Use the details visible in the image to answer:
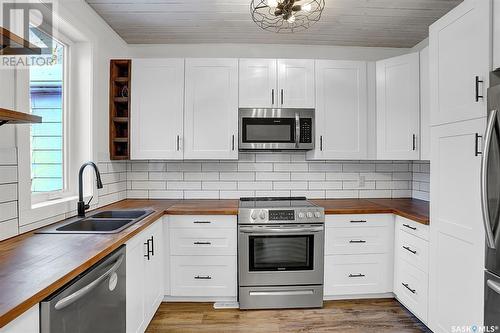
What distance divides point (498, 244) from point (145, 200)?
112 inches

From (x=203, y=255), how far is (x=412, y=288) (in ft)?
5.67

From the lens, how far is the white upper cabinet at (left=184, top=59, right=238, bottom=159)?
9.04 ft

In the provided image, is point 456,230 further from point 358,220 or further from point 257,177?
point 257,177

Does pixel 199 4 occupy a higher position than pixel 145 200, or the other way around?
pixel 199 4

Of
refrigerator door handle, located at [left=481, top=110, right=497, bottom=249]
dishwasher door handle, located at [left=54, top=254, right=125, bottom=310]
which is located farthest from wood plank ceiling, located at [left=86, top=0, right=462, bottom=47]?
dishwasher door handle, located at [left=54, top=254, right=125, bottom=310]

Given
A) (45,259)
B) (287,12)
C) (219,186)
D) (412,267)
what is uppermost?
(287,12)

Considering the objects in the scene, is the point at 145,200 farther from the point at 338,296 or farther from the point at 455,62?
the point at 455,62

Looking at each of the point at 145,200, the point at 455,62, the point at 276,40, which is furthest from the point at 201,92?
the point at 455,62

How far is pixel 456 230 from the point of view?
1.75 m

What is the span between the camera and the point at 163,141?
277 cm

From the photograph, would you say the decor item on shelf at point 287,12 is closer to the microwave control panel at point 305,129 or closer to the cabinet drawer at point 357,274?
the microwave control panel at point 305,129

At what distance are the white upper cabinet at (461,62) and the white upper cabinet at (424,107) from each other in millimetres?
590

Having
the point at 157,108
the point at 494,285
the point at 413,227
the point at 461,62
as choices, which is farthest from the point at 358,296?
the point at 157,108

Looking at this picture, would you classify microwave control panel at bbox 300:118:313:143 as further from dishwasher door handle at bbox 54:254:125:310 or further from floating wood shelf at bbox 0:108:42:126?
floating wood shelf at bbox 0:108:42:126
